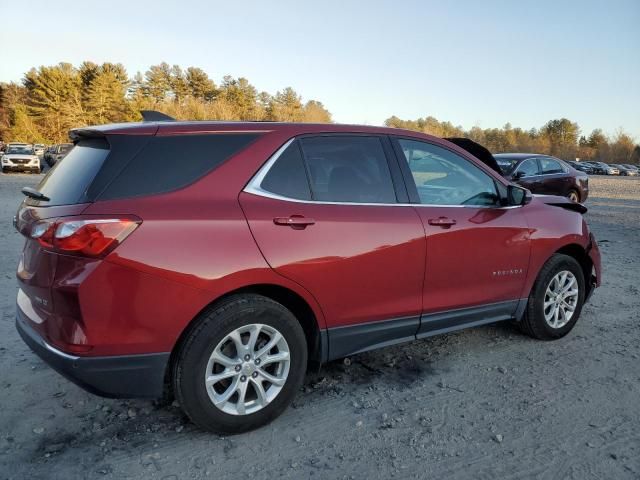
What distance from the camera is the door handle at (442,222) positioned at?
3396mm

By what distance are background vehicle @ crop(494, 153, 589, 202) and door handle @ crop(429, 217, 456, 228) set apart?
30.1ft

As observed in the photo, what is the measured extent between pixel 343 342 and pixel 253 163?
123 centimetres

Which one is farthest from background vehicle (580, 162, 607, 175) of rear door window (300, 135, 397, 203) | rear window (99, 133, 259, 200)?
rear window (99, 133, 259, 200)

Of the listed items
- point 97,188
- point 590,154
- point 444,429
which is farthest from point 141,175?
point 590,154

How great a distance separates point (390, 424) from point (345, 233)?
116 cm

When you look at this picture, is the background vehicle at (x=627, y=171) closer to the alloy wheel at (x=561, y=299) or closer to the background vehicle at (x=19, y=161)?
the background vehicle at (x=19, y=161)

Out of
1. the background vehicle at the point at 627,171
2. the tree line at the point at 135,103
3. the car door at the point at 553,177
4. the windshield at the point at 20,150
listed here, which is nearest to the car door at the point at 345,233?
the car door at the point at 553,177

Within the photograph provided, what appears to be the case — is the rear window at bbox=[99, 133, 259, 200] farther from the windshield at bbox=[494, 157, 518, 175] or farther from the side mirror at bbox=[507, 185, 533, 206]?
the windshield at bbox=[494, 157, 518, 175]

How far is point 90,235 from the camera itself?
234 cm

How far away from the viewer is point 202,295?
2.54 m

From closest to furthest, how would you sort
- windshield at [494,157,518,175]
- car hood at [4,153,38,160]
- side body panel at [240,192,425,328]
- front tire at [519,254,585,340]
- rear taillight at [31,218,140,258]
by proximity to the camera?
rear taillight at [31,218,140,258]
side body panel at [240,192,425,328]
front tire at [519,254,585,340]
windshield at [494,157,518,175]
car hood at [4,153,38,160]

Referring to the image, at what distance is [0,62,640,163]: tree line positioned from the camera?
6044 cm

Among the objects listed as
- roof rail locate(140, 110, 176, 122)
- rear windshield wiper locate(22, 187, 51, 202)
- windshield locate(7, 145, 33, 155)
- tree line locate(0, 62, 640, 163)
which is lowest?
rear windshield wiper locate(22, 187, 51, 202)

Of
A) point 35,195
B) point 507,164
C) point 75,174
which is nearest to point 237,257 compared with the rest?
point 75,174
